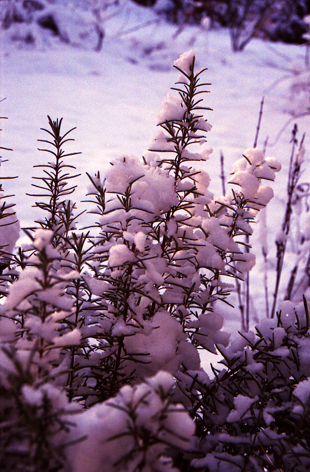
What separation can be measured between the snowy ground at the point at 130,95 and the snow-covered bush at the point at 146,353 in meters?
1.48

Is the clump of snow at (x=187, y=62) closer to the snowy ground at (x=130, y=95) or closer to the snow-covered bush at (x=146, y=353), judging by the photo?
the snow-covered bush at (x=146, y=353)

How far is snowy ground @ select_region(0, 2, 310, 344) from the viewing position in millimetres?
3670

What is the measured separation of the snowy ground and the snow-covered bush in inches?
58.3

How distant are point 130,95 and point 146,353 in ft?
19.0

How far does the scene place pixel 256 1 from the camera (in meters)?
9.05

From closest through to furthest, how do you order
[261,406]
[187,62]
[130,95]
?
[261,406], [187,62], [130,95]

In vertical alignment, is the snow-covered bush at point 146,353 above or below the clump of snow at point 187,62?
below

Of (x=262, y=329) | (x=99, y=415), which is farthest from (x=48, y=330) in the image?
(x=262, y=329)

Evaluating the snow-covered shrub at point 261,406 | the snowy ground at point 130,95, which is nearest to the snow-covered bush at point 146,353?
the snow-covered shrub at point 261,406

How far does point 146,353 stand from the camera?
25.5 inches

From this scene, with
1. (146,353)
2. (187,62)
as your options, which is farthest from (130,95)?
(146,353)

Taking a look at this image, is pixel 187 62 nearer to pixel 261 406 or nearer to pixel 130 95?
pixel 261 406

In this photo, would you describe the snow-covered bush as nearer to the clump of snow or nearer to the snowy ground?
the clump of snow

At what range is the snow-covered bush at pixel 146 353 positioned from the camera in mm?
391
